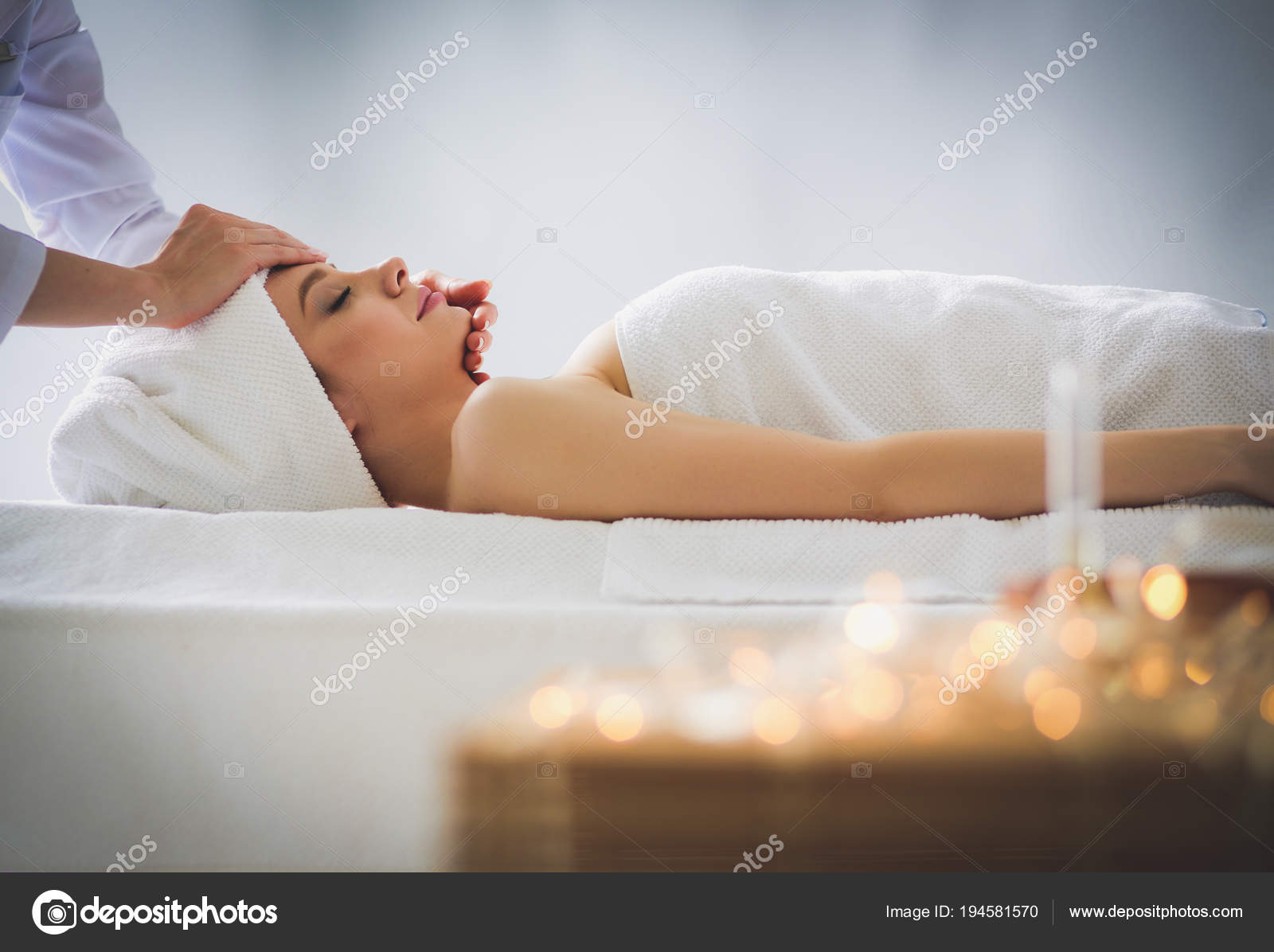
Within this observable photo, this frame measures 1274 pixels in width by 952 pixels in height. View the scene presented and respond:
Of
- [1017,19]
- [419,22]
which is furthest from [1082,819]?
[419,22]

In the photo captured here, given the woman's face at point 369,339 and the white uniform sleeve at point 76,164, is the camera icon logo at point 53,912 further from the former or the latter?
the white uniform sleeve at point 76,164

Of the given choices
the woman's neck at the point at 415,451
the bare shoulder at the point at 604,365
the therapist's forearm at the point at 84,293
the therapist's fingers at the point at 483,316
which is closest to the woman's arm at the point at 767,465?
the bare shoulder at the point at 604,365

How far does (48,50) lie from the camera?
1.10 meters

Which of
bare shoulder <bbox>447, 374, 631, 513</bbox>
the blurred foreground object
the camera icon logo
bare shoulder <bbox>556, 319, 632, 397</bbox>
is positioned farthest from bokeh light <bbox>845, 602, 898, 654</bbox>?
the camera icon logo

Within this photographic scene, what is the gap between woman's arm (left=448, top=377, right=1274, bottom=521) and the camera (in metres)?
0.67

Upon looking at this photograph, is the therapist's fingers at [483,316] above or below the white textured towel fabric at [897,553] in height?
above

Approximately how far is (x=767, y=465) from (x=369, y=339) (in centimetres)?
54

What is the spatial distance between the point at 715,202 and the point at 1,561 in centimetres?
125

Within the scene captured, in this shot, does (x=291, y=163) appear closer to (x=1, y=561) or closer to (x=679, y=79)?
(x=679, y=79)

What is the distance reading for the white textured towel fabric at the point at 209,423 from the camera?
822 mm

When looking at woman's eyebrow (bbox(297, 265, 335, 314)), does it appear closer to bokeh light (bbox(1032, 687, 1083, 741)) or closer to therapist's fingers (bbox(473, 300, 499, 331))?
therapist's fingers (bbox(473, 300, 499, 331))

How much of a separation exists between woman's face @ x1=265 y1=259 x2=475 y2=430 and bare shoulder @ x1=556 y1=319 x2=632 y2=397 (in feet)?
0.67

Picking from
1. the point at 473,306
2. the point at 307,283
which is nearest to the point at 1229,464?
the point at 473,306

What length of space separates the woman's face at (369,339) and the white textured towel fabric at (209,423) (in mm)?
39
